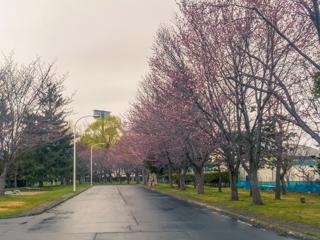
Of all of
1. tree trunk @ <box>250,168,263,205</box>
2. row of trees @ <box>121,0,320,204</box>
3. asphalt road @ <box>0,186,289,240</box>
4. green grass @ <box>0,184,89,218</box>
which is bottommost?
asphalt road @ <box>0,186,289,240</box>

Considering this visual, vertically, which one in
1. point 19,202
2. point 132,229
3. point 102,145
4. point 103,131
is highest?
point 103,131

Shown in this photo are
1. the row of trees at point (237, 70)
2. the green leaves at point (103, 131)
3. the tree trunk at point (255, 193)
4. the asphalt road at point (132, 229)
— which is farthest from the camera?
the green leaves at point (103, 131)

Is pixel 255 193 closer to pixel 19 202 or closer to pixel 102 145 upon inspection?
pixel 19 202

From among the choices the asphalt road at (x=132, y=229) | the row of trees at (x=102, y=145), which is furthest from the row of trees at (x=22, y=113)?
the row of trees at (x=102, y=145)

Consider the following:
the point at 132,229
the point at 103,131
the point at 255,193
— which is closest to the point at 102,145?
the point at 103,131

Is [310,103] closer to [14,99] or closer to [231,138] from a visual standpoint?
[231,138]

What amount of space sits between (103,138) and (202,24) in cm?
9245

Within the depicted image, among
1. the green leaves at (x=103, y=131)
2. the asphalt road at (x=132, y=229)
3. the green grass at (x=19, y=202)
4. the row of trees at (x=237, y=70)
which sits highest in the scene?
the green leaves at (x=103, y=131)

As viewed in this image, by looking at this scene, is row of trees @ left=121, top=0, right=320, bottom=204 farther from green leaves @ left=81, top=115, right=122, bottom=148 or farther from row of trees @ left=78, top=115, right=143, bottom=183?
green leaves @ left=81, top=115, right=122, bottom=148

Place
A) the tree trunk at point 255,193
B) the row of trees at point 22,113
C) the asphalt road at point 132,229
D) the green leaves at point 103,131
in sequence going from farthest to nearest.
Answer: the green leaves at point 103,131
the row of trees at point 22,113
the tree trunk at point 255,193
the asphalt road at point 132,229

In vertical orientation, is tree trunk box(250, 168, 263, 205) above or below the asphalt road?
above

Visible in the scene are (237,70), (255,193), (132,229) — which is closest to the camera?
(132,229)

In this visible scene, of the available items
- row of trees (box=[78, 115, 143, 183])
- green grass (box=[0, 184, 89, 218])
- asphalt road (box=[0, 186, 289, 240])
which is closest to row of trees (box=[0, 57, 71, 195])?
green grass (box=[0, 184, 89, 218])

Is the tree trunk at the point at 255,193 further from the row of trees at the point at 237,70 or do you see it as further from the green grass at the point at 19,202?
the green grass at the point at 19,202
